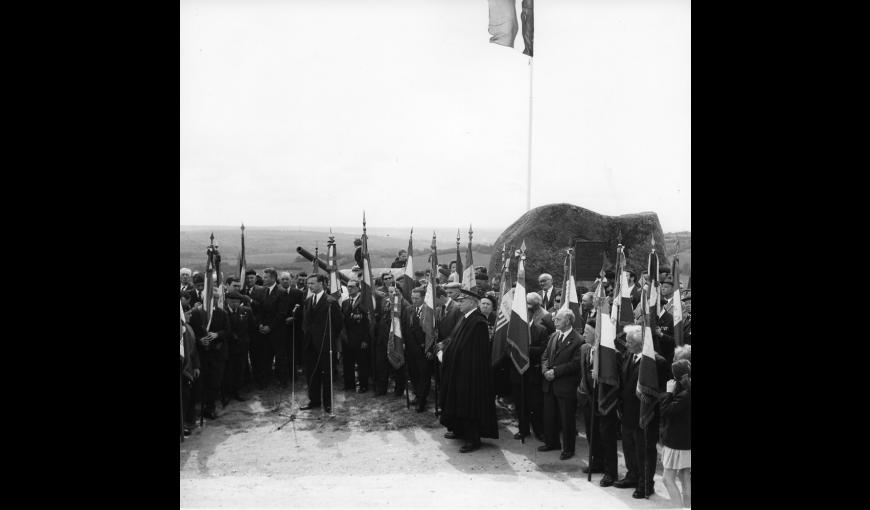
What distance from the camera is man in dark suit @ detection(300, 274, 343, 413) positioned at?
1097 centimetres

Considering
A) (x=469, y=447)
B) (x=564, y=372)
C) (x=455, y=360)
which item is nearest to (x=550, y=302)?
(x=455, y=360)

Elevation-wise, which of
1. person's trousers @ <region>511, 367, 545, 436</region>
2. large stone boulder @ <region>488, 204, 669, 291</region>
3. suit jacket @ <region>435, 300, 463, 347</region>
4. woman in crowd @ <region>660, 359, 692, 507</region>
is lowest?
person's trousers @ <region>511, 367, 545, 436</region>

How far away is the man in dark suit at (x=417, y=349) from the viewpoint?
36.3 ft

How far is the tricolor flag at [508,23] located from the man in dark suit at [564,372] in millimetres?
6898

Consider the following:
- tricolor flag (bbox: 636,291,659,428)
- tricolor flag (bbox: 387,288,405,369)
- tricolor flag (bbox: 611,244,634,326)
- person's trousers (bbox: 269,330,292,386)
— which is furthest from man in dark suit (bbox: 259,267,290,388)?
tricolor flag (bbox: 636,291,659,428)

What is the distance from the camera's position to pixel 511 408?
36.9 feet

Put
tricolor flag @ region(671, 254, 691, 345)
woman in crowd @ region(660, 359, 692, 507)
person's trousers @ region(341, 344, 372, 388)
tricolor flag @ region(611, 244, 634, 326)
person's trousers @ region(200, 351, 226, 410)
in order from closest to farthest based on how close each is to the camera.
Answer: woman in crowd @ region(660, 359, 692, 507) → tricolor flag @ region(611, 244, 634, 326) → tricolor flag @ region(671, 254, 691, 345) → person's trousers @ region(200, 351, 226, 410) → person's trousers @ region(341, 344, 372, 388)

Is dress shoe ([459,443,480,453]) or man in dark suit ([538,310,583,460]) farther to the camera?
dress shoe ([459,443,480,453])

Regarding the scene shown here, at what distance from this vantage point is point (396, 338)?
36.0ft

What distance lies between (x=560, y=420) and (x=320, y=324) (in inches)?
172

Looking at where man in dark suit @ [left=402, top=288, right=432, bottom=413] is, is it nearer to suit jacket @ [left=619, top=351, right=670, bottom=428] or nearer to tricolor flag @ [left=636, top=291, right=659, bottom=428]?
suit jacket @ [left=619, top=351, right=670, bottom=428]

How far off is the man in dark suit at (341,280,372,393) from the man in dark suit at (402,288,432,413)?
2.66 feet

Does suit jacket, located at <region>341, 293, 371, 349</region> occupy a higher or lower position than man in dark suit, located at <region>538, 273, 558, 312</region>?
lower

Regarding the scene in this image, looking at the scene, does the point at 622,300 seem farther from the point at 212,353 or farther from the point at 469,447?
the point at 212,353
